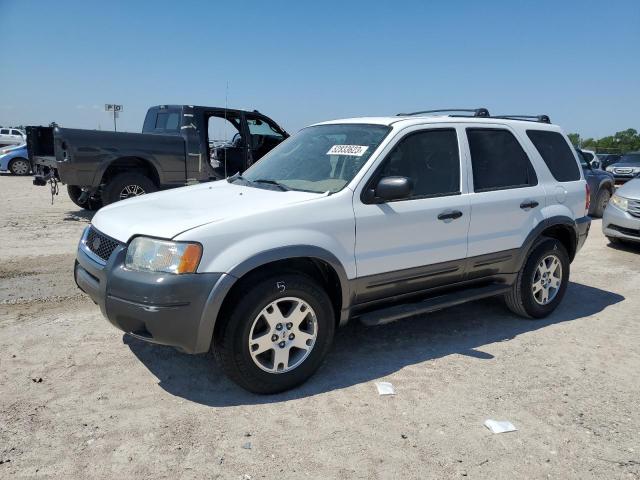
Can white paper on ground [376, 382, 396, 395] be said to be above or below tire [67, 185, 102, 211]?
below

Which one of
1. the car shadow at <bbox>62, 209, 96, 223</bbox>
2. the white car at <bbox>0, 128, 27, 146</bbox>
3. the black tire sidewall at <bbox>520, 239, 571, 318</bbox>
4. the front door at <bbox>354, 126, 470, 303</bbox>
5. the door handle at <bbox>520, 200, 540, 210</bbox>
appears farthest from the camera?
the white car at <bbox>0, 128, 27, 146</bbox>

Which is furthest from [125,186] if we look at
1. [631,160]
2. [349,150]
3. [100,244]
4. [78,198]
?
[631,160]

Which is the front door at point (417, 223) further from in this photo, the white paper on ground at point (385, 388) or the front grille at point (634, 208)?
the front grille at point (634, 208)

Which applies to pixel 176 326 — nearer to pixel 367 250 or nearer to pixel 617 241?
pixel 367 250

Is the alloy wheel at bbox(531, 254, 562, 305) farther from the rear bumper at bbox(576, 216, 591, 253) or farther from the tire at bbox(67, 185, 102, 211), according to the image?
the tire at bbox(67, 185, 102, 211)

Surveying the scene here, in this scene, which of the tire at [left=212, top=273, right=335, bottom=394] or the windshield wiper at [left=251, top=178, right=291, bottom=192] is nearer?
the tire at [left=212, top=273, right=335, bottom=394]

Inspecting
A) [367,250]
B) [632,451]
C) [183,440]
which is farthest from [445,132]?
[183,440]

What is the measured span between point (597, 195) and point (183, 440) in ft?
Result: 35.8

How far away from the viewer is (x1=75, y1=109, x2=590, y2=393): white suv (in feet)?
10.3

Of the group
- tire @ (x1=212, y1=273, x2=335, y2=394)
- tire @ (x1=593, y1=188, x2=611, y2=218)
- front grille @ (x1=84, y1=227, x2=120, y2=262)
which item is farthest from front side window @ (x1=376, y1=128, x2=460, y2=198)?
tire @ (x1=593, y1=188, x2=611, y2=218)

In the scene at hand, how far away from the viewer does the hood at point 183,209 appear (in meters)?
3.23

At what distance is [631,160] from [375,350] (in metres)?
19.9

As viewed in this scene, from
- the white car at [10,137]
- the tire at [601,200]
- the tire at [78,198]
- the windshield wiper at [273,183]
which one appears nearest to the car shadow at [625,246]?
the tire at [601,200]

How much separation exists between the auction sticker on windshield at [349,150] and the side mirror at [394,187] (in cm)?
35
